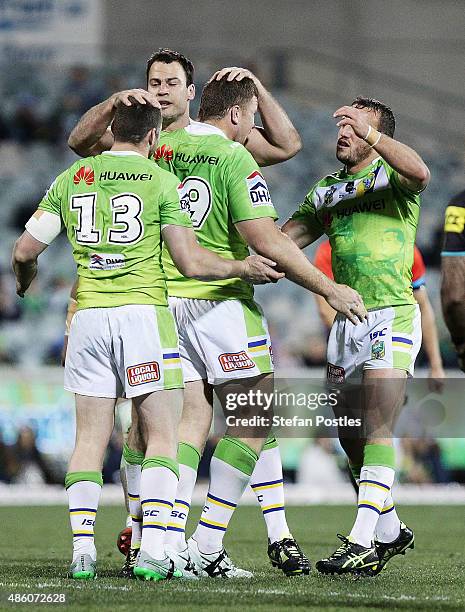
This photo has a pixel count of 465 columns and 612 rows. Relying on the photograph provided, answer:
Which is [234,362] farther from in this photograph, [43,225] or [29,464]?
[29,464]

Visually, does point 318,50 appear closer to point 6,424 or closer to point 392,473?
point 6,424

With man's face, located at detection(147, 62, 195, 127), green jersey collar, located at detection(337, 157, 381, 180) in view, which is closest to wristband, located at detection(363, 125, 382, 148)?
green jersey collar, located at detection(337, 157, 381, 180)

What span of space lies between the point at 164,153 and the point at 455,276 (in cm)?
244

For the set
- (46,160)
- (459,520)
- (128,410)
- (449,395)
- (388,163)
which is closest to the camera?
(388,163)

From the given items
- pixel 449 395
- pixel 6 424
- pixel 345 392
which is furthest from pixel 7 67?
pixel 345 392

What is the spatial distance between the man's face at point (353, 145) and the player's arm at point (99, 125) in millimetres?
1263

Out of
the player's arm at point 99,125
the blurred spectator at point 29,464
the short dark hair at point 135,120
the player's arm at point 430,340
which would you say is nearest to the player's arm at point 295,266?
the short dark hair at point 135,120

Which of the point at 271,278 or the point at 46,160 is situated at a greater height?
the point at 46,160

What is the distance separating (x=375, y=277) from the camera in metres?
6.32

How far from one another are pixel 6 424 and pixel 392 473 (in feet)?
32.9

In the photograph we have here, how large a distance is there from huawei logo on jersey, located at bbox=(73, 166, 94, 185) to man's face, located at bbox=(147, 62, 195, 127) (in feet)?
3.01

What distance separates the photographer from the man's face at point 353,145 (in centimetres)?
636

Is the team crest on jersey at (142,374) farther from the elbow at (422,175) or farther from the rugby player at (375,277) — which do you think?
the elbow at (422,175)

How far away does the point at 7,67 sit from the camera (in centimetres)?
2172
